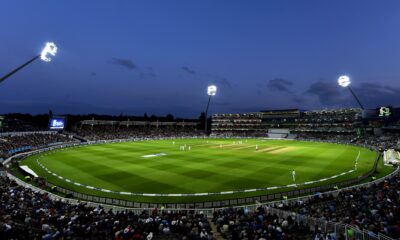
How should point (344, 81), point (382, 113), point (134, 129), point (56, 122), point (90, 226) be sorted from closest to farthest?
point (90, 226) → point (344, 81) → point (382, 113) → point (56, 122) → point (134, 129)

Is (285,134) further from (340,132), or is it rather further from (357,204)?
(357,204)

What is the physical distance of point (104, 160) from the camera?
154 ft

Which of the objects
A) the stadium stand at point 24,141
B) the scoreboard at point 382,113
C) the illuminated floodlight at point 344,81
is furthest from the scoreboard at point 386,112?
the stadium stand at point 24,141

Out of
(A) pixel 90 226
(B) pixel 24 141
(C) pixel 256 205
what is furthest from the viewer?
(B) pixel 24 141

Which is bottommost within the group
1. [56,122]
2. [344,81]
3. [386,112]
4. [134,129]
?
[134,129]

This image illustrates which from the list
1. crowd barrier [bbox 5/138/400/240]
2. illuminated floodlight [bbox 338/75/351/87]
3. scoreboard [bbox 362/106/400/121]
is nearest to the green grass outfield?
crowd barrier [bbox 5/138/400/240]

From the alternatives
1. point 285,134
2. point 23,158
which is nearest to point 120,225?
point 23,158

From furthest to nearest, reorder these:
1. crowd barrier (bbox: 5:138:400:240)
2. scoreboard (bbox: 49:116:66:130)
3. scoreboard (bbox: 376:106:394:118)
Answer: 1. scoreboard (bbox: 49:116:66:130)
2. scoreboard (bbox: 376:106:394:118)
3. crowd barrier (bbox: 5:138:400:240)

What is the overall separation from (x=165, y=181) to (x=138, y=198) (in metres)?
6.09

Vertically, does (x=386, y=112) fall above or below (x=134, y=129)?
above

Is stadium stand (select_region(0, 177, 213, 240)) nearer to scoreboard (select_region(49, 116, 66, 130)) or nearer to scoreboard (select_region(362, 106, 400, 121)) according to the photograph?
scoreboard (select_region(49, 116, 66, 130))

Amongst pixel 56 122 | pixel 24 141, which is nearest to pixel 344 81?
pixel 24 141

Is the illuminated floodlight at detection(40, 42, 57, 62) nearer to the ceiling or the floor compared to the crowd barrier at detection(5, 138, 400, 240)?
nearer to the ceiling

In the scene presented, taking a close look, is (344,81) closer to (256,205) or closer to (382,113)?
(382,113)
